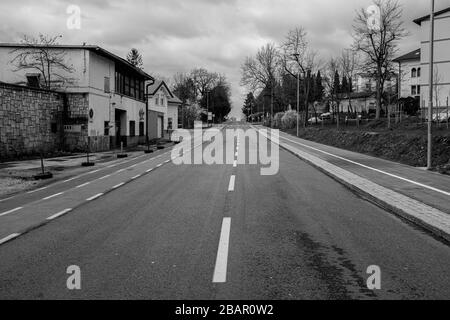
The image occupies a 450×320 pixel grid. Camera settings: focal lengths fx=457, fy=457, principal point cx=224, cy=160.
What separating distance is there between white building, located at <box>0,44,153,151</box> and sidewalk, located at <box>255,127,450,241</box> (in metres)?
17.9

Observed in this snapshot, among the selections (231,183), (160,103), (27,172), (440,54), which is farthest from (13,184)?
(160,103)

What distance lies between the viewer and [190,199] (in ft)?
38.3

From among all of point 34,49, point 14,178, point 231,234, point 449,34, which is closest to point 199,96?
point 449,34

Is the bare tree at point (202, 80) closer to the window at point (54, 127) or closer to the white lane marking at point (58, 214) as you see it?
the window at point (54, 127)

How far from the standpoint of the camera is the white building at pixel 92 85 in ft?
104

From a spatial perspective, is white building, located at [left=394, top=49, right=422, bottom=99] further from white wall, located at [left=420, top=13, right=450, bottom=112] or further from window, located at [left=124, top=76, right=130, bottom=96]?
window, located at [left=124, top=76, right=130, bottom=96]

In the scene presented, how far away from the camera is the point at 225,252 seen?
261 inches

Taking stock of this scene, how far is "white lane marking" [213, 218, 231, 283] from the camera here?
216 inches

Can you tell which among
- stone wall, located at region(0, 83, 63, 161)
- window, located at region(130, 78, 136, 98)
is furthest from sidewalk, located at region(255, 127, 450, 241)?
window, located at region(130, 78, 136, 98)

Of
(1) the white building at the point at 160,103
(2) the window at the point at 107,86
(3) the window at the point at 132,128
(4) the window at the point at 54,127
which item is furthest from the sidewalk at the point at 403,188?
(1) the white building at the point at 160,103

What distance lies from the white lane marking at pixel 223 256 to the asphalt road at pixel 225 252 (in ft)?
0.05

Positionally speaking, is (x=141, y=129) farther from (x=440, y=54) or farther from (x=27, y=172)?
(x=440, y=54)

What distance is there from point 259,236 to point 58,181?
10970 millimetres
